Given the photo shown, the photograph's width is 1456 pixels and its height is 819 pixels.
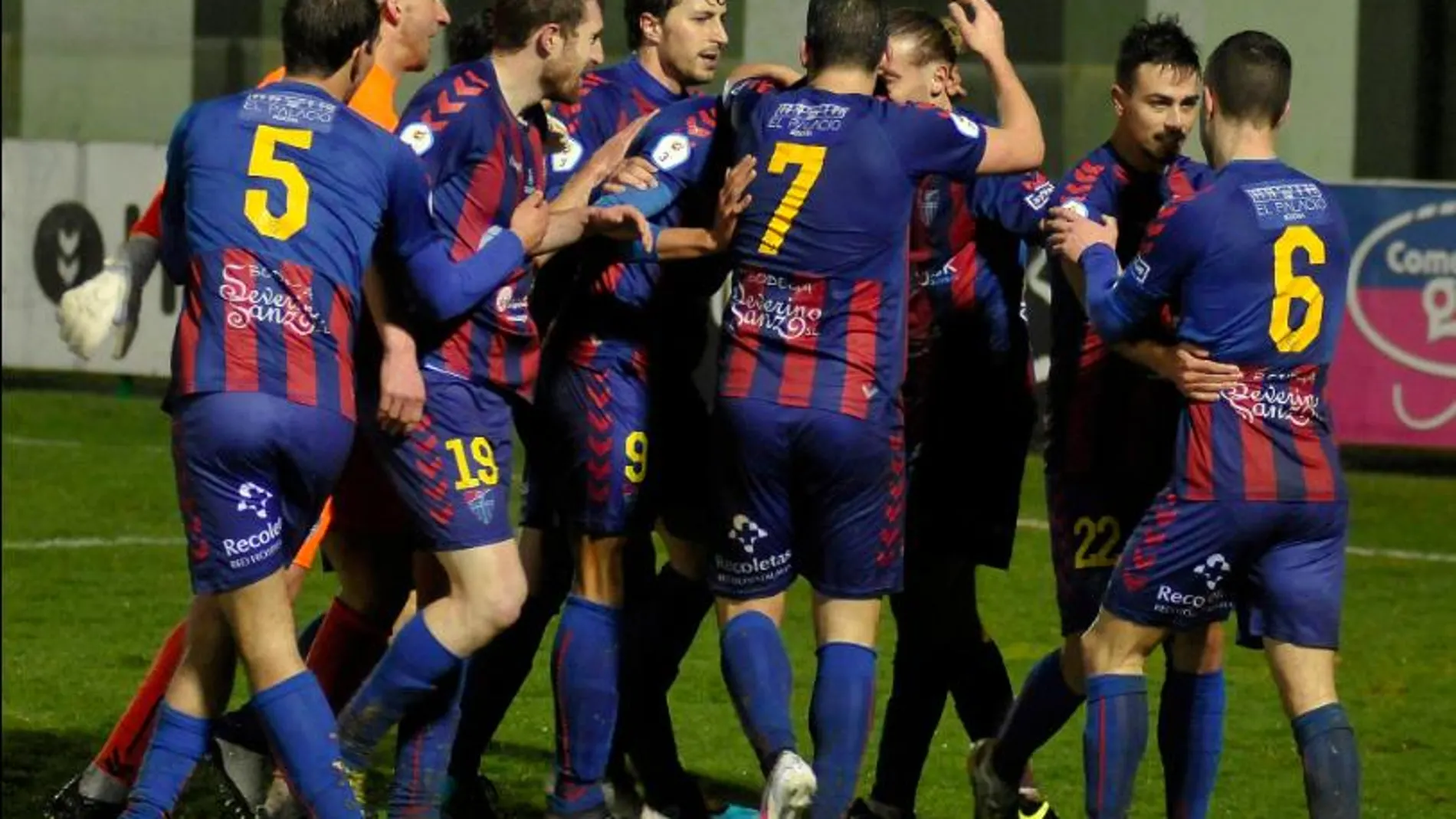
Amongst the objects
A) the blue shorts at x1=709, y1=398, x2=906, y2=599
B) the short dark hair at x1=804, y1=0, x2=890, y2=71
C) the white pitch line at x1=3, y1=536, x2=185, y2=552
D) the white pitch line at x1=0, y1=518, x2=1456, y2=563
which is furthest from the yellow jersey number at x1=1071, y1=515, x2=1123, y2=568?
the white pitch line at x1=3, y1=536, x2=185, y2=552

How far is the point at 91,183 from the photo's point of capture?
16453 mm

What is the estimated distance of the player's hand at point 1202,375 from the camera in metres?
5.74

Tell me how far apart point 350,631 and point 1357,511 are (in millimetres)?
7406

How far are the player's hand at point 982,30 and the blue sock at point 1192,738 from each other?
155 cm

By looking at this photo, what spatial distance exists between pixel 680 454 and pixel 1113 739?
1.38 m

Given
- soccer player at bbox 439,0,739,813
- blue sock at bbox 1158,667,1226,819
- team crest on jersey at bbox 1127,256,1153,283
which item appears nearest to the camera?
team crest on jersey at bbox 1127,256,1153,283

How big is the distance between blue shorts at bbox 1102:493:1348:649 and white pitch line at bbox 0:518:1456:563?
5.52m

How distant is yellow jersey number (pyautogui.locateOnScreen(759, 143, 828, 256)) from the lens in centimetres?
606

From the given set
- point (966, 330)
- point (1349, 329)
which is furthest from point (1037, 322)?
point (966, 330)

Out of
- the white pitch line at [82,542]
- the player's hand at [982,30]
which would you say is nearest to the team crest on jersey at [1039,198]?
the player's hand at [982,30]

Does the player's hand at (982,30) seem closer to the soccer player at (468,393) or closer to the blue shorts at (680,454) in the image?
the soccer player at (468,393)

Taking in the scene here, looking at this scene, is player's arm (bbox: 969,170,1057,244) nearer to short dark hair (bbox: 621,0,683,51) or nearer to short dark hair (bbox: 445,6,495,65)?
short dark hair (bbox: 621,0,683,51)

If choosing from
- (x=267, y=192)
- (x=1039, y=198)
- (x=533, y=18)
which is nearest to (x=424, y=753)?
(x=267, y=192)

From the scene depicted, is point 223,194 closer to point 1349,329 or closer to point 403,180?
point 403,180
